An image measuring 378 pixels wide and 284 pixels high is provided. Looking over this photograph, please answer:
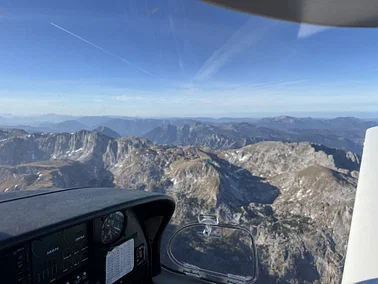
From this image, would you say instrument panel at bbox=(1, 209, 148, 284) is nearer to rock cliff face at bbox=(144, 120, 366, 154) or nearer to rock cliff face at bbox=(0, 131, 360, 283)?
rock cliff face at bbox=(0, 131, 360, 283)

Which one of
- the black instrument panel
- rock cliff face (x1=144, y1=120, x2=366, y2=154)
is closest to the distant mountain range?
rock cliff face (x1=144, y1=120, x2=366, y2=154)

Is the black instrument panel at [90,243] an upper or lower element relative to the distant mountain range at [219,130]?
lower

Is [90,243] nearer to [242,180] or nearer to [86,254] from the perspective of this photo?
[86,254]

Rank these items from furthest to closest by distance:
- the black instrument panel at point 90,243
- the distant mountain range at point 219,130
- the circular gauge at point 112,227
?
the distant mountain range at point 219,130
the circular gauge at point 112,227
the black instrument panel at point 90,243

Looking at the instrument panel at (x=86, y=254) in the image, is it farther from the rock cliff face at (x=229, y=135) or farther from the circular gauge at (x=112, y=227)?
the rock cliff face at (x=229, y=135)

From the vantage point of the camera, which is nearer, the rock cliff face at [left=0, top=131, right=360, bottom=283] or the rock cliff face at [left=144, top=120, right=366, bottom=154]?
the rock cliff face at [left=0, top=131, right=360, bottom=283]

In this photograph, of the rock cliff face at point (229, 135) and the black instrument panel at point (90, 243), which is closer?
the black instrument panel at point (90, 243)

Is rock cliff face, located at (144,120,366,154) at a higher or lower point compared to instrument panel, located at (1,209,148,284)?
higher

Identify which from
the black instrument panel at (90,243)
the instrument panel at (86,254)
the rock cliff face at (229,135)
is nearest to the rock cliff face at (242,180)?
the rock cliff face at (229,135)

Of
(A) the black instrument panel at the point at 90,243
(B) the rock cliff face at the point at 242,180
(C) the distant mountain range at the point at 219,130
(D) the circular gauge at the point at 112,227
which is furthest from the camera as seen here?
(C) the distant mountain range at the point at 219,130
